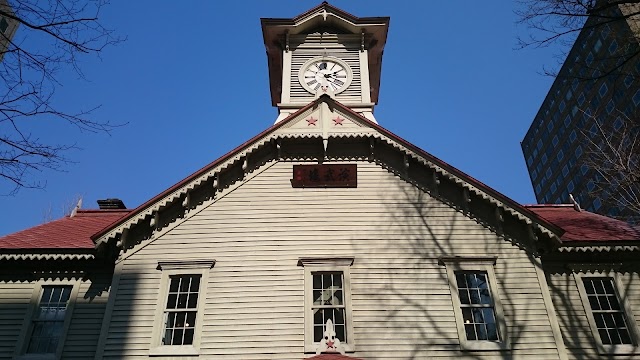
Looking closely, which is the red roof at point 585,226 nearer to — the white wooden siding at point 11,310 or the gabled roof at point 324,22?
the gabled roof at point 324,22

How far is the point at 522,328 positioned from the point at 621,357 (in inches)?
112

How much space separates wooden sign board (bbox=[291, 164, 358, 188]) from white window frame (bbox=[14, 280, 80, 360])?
7.17 metres

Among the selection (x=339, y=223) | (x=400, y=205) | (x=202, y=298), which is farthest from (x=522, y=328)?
(x=202, y=298)

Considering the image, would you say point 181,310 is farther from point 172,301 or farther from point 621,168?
point 621,168

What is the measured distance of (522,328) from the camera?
12.9 m

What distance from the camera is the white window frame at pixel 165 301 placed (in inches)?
491

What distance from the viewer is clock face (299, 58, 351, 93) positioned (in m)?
21.4

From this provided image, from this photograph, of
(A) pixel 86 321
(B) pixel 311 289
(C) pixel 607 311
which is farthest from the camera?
(C) pixel 607 311

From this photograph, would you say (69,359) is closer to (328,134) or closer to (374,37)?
(328,134)

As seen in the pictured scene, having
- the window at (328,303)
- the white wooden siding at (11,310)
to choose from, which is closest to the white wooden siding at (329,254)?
the window at (328,303)

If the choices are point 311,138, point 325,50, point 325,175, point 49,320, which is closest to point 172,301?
point 49,320

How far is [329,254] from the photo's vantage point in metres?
13.9

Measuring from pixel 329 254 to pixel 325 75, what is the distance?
10404 millimetres

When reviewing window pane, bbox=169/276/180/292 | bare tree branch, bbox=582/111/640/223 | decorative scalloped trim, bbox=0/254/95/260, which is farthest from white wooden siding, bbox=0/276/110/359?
bare tree branch, bbox=582/111/640/223
